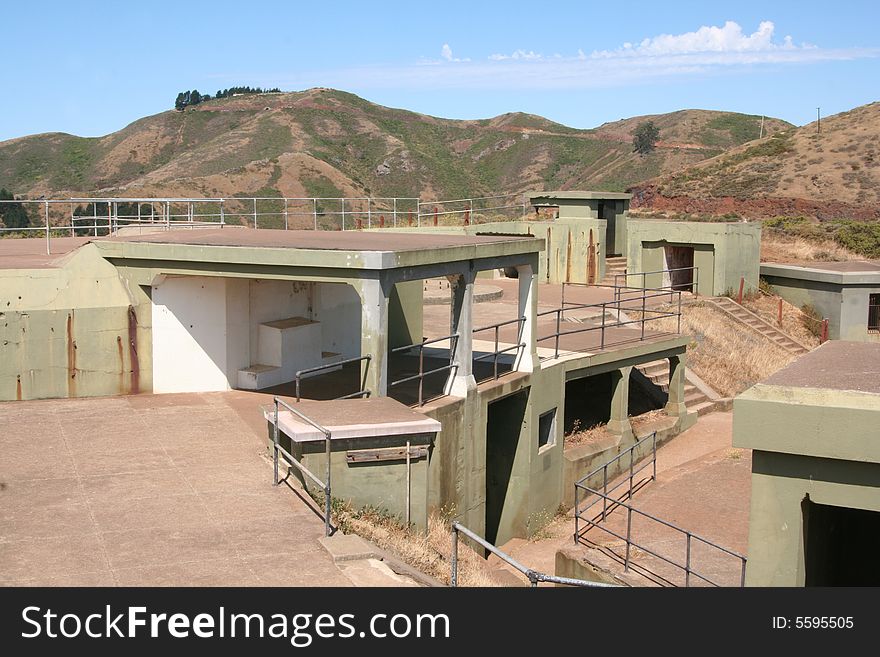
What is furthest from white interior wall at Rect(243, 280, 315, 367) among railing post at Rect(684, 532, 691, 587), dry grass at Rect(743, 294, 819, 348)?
dry grass at Rect(743, 294, 819, 348)

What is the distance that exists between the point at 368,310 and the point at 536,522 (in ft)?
20.7

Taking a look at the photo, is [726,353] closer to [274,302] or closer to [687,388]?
[687,388]

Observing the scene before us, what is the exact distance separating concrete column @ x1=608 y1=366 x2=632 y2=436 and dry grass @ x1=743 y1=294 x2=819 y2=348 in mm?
10869

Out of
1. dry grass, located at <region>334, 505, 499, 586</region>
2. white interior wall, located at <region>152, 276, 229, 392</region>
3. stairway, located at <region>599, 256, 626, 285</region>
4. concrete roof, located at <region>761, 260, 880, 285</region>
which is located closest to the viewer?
dry grass, located at <region>334, 505, 499, 586</region>

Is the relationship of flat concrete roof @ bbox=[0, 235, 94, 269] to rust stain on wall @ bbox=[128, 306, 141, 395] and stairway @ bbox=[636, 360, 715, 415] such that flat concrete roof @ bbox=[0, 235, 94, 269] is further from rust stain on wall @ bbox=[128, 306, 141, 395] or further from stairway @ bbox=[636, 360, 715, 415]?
stairway @ bbox=[636, 360, 715, 415]

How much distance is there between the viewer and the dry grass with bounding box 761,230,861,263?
3694 centimetres

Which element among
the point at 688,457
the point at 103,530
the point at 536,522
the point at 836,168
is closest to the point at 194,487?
the point at 103,530

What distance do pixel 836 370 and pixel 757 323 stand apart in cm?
1995

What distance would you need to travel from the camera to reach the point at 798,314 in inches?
1183

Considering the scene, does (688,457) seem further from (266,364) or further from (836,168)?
(836,168)

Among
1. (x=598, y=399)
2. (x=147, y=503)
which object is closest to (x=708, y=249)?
(x=598, y=399)

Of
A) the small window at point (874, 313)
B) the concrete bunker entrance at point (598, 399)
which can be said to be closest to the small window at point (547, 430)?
the concrete bunker entrance at point (598, 399)

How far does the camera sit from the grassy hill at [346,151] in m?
85.0

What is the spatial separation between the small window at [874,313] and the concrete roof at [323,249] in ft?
57.1
